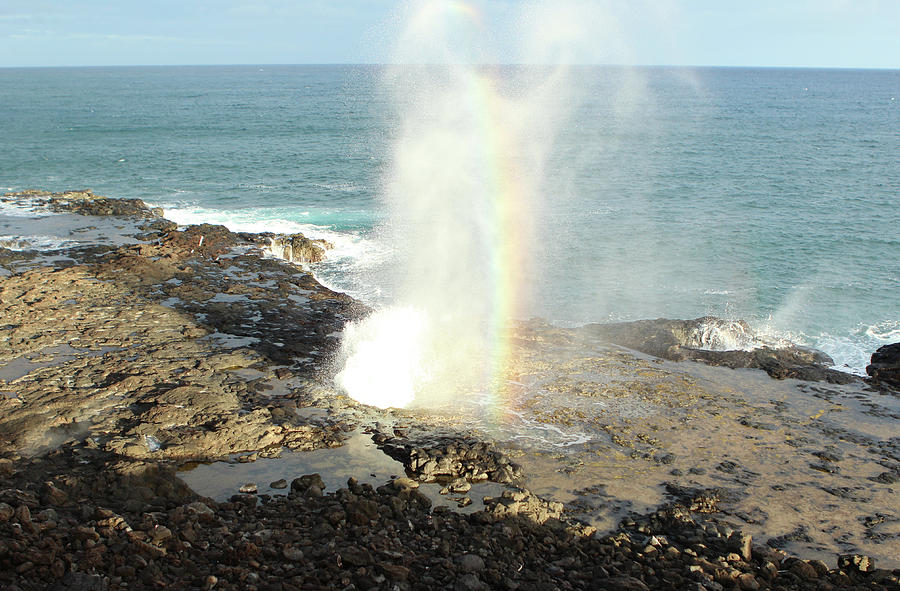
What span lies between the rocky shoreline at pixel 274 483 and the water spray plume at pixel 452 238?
1.23 m

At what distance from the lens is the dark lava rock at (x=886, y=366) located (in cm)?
1858

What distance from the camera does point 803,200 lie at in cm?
4553

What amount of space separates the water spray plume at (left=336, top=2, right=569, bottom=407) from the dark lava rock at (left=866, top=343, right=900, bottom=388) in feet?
32.7

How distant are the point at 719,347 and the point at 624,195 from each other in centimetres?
2756

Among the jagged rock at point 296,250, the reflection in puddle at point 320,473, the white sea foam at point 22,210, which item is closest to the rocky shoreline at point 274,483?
the reflection in puddle at point 320,473

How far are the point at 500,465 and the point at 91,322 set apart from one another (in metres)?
12.6

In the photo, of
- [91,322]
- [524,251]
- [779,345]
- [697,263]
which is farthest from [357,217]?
[779,345]

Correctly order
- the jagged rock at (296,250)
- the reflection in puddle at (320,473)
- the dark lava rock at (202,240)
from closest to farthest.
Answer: the reflection in puddle at (320,473) < the dark lava rock at (202,240) < the jagged rock at (296,250)

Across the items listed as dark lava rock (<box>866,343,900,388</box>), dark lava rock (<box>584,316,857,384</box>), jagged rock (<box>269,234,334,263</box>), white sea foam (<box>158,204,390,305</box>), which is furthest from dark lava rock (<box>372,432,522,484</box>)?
jagged rock (<box>269,234,334,263</box>)

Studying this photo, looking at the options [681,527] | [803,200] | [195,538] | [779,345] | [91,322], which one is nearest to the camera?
[195,538]

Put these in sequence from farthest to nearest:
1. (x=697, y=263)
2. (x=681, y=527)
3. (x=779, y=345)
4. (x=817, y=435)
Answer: (x=697, y=263) < (x=779, y=345) < (x=817, y=435) < (x=681, y=527)

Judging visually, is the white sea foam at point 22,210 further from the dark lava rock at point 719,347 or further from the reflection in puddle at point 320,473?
the dark lava rock at point 719,347

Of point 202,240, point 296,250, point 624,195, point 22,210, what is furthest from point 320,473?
point 624,195

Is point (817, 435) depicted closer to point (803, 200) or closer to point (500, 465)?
point (500, 465)
